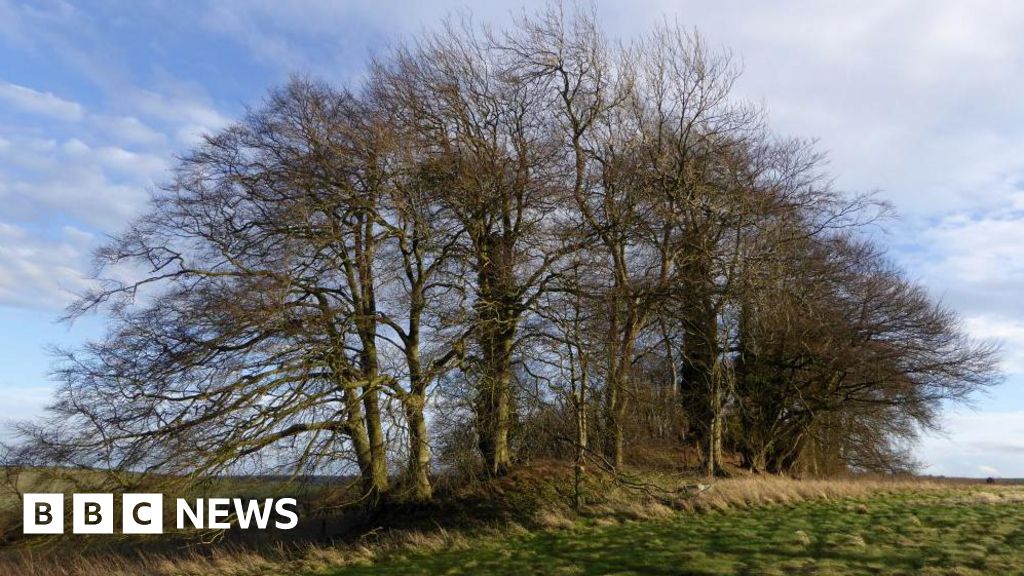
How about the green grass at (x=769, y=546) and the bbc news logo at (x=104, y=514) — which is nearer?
the green grass at (x=769, y=546)

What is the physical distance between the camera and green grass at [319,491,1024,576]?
34.1 ft

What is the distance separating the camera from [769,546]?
1166cm

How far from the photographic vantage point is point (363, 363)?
684 inches

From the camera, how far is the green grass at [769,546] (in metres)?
10.4

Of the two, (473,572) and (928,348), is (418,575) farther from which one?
(928,348)

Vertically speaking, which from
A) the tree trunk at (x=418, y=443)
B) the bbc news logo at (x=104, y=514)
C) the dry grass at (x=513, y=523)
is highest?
the tree trunk at (x=418, y=443)

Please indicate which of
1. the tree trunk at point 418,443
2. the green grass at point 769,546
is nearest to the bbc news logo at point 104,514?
the green grass at point 769,546

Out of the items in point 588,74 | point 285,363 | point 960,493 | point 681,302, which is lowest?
point 960,493

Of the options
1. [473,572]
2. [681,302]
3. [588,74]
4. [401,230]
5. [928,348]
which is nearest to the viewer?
[473,572]

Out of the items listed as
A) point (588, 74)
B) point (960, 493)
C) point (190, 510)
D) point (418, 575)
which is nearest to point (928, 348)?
point (960, 493)

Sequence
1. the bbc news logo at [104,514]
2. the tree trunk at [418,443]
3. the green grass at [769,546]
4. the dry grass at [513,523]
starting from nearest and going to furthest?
the green grass at [769,546] → the dry grass at [513,523] → the bbc news logo at [104,514] → the tree trunk at [418,443]

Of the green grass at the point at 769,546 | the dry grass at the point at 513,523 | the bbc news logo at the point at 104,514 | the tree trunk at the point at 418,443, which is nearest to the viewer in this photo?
the green grass at the point at 769,546

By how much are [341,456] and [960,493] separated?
1485cm

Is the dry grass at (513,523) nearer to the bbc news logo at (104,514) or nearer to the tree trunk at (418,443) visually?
the bbc news logo at (104,514)
